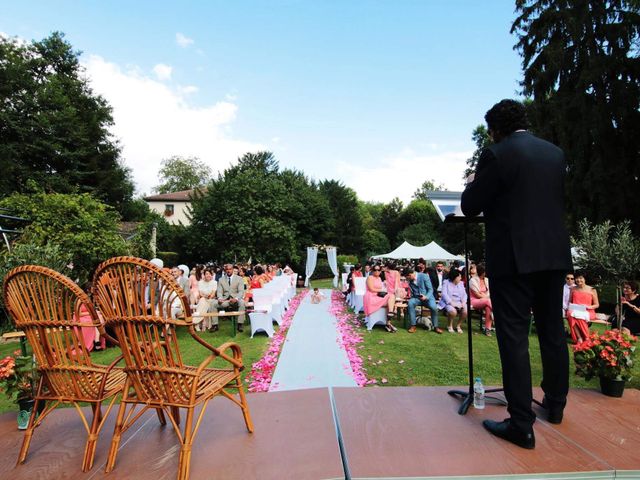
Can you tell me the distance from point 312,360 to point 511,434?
4.14 m

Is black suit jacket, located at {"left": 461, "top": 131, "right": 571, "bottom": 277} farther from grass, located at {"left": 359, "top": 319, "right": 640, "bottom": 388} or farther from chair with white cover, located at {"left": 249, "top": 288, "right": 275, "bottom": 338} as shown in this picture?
chair with white cover, located at {"left": 249, "top": 288, "right": 275, "bottom": 338}

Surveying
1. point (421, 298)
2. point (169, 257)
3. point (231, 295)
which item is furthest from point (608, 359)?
point (169, 257)

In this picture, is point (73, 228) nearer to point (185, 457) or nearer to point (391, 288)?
point (391, 288)

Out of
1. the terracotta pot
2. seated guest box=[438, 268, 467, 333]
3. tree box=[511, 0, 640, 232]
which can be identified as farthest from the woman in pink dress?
tree box=[511, 0, 640, 232]

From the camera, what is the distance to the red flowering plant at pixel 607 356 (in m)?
3.32

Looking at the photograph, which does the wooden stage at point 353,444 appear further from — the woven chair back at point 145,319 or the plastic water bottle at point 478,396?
the woven chair back at point 145,319

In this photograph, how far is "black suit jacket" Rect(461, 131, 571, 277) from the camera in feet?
7.48

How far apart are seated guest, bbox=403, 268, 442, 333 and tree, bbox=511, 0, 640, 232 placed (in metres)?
11.3

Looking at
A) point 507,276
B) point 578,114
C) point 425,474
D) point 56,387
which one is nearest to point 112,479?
point 56,387

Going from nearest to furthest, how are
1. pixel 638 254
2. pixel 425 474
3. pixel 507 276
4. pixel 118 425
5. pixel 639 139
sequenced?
pixel 425 474 < pixel 118 425 < pixel 507 276 < pixel 638 254 < pixel 639 139

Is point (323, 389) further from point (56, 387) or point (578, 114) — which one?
point (578, 114)

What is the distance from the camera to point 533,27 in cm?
1862

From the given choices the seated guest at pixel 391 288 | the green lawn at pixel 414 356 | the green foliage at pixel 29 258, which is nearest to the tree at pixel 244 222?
the seated guest at pixel 391 288

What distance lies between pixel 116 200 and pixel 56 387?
113 ft
